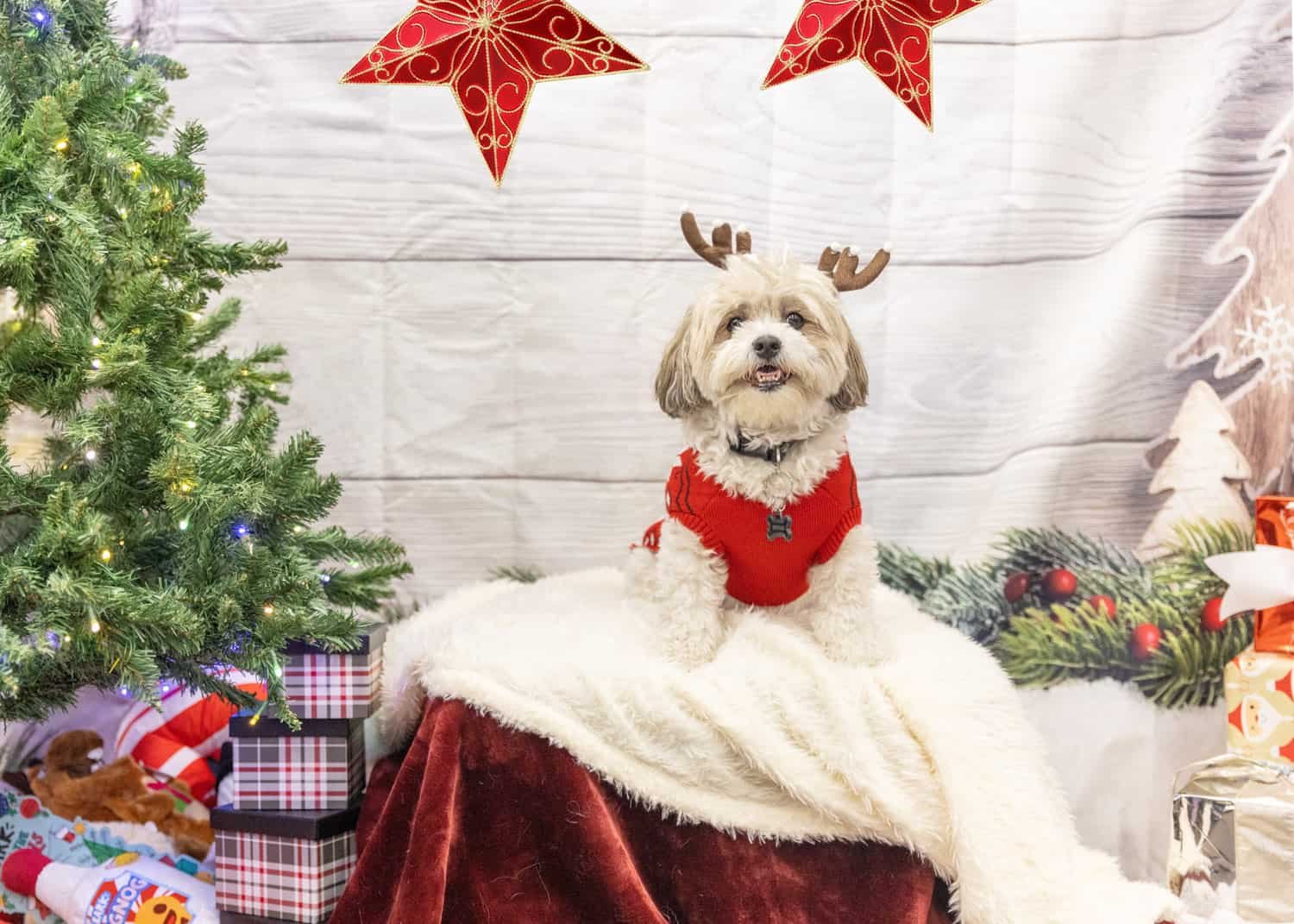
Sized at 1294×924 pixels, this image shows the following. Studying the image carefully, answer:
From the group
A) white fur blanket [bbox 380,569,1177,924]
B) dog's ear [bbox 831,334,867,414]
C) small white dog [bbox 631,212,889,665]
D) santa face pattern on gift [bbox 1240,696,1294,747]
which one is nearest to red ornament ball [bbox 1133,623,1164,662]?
santa face pattern on gift [bbox 1240,696,1294,747]

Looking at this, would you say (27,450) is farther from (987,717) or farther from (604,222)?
→ (987,717)

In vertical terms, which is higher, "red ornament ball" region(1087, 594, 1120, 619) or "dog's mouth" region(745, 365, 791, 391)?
"dog's mouth" region(745, 365, 791, 391)

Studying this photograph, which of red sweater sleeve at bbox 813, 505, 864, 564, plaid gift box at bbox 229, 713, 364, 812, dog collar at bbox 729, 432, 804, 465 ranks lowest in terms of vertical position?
plaid gift box at bbox 229, 713, 364, 812

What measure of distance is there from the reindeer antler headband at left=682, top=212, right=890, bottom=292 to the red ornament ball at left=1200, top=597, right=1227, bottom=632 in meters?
1.10

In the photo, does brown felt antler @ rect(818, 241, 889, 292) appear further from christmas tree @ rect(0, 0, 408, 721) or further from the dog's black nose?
christmas tree @ rect(0, 0, 408, 721)

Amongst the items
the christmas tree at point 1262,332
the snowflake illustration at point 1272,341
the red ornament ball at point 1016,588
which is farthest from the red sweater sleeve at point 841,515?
the snowflake illustration at point 1272,341

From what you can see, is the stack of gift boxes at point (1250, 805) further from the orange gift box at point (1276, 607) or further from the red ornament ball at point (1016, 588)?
the red ornament ball at point (1016, 588)

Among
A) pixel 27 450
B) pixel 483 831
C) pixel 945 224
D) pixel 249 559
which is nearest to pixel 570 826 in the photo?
pixel 483 831

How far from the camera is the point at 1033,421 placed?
224 centimetres

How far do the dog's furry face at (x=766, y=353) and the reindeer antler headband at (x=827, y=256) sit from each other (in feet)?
0.15

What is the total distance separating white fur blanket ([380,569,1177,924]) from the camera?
1.50 m

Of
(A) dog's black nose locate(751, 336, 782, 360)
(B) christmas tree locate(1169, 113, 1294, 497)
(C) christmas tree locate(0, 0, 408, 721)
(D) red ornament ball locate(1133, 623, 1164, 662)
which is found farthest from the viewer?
(D) red ornament ball locate(1133, 623, 1164, 662)

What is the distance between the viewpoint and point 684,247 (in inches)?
90.5

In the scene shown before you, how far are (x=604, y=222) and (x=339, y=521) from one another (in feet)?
3.05
